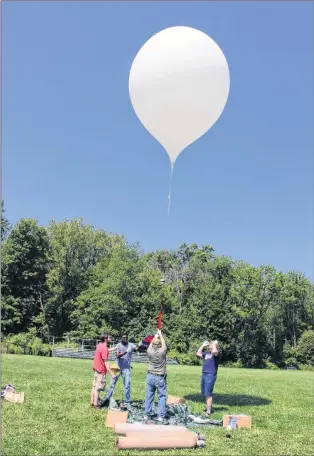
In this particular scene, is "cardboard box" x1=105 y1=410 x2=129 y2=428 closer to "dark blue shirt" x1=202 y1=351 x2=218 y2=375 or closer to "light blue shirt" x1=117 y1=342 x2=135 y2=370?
"light blue shirt" x1=117 y1=342 x2=135 y2=370

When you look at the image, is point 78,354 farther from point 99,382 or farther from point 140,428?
point 140,428

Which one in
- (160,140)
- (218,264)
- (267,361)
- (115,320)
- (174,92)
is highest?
(218,264)

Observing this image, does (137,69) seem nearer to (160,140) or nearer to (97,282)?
(160,140)

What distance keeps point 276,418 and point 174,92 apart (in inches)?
298

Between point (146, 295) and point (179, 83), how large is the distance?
41489 mm

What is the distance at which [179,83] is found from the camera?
923cm

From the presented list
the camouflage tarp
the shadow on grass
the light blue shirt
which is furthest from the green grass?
the light blue shirt

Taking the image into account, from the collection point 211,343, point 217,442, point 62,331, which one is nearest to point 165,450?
point 217,442

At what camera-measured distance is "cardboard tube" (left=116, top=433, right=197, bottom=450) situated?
7312 millimetres

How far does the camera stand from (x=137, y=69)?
9.50 meters

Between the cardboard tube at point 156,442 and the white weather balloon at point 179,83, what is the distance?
18.9 feet

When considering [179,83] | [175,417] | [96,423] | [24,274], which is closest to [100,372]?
[96,423]

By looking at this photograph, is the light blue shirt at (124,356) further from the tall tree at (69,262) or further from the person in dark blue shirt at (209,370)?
the tall tree at (69,262)

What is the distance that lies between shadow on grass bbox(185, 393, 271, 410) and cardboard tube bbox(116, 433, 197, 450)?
15.5 feet
